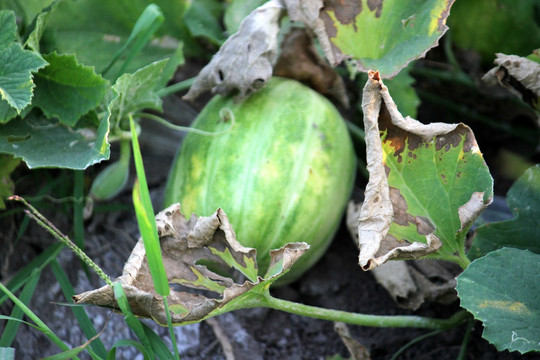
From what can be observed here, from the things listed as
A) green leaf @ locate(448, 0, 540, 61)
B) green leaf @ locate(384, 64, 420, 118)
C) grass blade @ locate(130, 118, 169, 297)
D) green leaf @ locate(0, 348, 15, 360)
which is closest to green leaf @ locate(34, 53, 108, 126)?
grass blade @ locate(130, 118, 169, 297)

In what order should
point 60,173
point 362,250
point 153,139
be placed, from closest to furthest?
point 362,250 → point 60,173 → point 153,139

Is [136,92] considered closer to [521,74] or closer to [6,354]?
[6,354]

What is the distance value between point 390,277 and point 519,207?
0.33 m

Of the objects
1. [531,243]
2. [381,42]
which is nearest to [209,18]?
[381,42]

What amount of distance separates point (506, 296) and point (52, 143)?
933 millimetres

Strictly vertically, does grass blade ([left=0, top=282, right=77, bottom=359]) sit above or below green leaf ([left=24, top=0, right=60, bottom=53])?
below

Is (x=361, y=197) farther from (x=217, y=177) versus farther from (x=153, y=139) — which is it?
(x=153, y=139)

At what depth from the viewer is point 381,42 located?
4.61ft

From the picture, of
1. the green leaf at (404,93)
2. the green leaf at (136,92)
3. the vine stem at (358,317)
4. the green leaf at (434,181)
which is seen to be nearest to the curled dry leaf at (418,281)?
the vine stem at (358,317)

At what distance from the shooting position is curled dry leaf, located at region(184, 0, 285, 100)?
54.1 inches

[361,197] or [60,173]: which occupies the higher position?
[60,173]

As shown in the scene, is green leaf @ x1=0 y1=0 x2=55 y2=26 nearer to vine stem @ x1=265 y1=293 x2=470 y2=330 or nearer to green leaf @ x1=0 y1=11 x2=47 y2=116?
green leaf @ x1=0 y1=11 x2=47 y2=116

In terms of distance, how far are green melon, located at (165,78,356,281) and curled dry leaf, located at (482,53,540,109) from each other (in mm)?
369

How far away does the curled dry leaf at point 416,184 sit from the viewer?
42.9 inches
